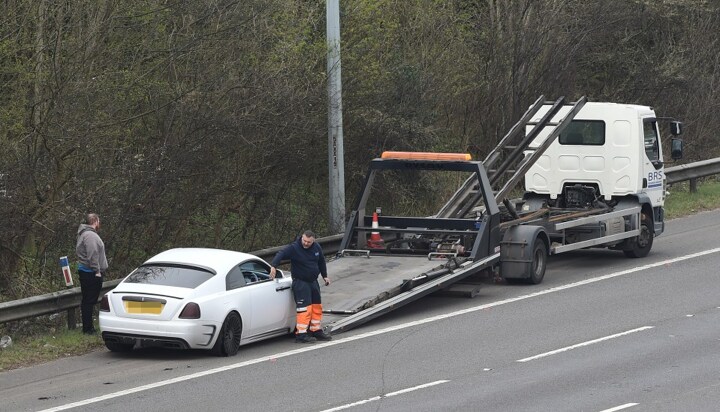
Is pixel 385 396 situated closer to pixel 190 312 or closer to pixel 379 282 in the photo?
pixel 190 312

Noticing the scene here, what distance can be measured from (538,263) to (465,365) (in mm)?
5705

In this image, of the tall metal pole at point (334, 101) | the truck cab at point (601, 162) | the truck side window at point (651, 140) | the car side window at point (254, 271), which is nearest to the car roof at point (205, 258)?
the car side window at point (254, 271)

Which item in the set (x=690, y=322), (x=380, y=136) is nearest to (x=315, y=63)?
(x=380, y=136)

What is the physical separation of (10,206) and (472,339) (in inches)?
267

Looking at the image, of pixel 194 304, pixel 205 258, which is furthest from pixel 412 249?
pixel 194 304

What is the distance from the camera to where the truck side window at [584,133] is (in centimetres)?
2264

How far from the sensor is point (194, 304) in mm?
15234

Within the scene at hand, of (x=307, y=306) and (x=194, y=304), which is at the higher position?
(x=194, y=304)

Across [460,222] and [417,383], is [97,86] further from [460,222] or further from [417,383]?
[417,383]

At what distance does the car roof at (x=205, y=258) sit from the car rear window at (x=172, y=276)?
0.09 m

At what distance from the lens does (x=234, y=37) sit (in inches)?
829

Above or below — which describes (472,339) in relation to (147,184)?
below

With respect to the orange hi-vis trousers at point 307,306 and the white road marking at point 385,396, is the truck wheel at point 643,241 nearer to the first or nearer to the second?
the orange hi-vis trousers at point 307,306

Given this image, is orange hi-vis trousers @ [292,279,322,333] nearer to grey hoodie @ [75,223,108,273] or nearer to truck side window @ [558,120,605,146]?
grey hoodie @ [75,223,108,273]
